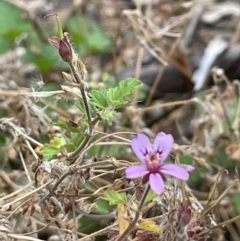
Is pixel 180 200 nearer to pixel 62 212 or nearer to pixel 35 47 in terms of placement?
pixel 62 212

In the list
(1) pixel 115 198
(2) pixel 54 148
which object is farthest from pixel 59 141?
(1) pixel 115 198

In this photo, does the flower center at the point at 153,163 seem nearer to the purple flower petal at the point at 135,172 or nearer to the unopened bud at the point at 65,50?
the purple flower petal at the point at 135,172

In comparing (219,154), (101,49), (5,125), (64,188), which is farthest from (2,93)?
(101,49)

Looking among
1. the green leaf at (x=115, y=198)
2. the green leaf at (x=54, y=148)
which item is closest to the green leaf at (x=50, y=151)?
the green leaf at (x=54, y=148)

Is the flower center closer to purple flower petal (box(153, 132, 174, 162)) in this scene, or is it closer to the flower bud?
purple flower petal (box(153, 132, 174, 162))

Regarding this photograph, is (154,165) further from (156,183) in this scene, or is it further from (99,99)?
(99,99)

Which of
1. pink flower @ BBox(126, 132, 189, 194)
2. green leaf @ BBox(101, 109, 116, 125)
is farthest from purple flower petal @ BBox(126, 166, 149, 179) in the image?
green leaf @ BBox(101, 109, 116, 125)
